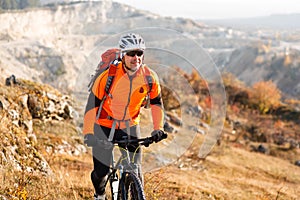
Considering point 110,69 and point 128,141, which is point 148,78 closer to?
point 110,69

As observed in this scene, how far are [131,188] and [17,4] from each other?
9664 cm

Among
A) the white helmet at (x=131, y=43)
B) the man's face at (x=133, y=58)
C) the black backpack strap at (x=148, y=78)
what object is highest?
the white helmet at (x=131, y=43)

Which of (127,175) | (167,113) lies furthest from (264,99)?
(127,175)

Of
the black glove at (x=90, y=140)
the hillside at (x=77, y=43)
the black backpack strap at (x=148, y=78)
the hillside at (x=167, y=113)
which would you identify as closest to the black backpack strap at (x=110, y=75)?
the black backpack strap at (x=148, y=78)

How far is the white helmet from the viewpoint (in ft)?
13.0

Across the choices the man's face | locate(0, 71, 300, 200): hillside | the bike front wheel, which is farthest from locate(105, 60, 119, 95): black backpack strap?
locate(0, 71, 300, 200): hillside

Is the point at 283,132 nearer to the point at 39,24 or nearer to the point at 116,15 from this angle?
the point at 39,24

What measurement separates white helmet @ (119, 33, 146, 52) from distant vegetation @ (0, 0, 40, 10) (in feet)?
278

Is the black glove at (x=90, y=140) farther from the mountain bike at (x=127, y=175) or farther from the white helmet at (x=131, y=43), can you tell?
the white helmet at (x=131, y=43)

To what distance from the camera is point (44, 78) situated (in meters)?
81.1

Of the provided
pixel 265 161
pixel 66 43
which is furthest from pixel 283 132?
pixel 66 43

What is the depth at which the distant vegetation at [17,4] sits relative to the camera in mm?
84375

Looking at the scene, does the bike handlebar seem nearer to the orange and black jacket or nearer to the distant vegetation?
the orange and black jacket

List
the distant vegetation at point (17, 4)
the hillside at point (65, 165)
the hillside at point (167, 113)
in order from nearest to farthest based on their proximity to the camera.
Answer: the hillside at point (65, 165)
the hillside at point (167, 113)
the distant vegetation at point (17, 4)
